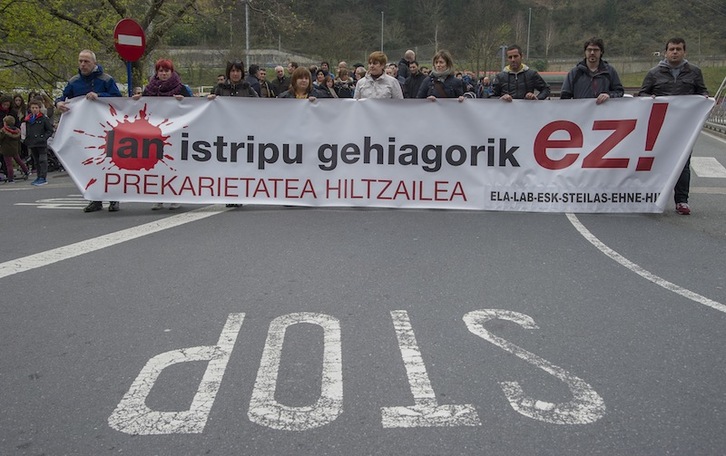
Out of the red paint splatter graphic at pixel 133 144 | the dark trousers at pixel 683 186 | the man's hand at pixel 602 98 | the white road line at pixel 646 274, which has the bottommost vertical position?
the white road line at pixel 646 274

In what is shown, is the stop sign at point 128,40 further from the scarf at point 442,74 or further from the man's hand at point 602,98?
the man's hand at point 602,98

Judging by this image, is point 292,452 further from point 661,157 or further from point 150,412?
point 661,157

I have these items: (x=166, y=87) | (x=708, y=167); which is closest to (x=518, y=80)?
(x=166, y=87)

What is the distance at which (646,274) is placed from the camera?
595 cm

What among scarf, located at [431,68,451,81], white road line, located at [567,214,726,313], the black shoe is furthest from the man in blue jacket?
white road line, located at [567,214,726,313]

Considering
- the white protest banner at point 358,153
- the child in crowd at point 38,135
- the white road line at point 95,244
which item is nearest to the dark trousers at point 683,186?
the white protest banner at point 358,153

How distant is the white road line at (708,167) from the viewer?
14.0m

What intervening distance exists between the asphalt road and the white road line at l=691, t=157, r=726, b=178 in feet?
23.0

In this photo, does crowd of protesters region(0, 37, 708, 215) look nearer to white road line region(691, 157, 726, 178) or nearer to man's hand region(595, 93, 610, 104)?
man's hand region(595, 93, 610, 104)

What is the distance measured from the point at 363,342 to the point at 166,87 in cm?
624

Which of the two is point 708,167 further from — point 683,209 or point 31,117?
point 31,117

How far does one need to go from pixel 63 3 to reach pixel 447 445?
21.2m

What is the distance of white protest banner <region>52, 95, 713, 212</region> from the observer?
8883 mm

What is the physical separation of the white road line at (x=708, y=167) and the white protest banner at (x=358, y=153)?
5.90 metres
